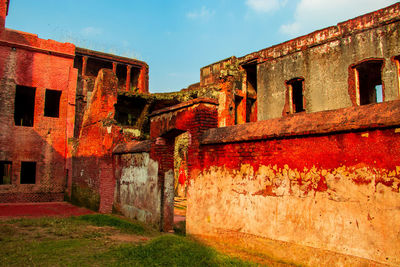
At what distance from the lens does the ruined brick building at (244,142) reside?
3.61m

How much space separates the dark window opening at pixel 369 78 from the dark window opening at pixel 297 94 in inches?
99.8

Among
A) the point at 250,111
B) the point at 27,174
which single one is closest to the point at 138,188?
the point at 250,111

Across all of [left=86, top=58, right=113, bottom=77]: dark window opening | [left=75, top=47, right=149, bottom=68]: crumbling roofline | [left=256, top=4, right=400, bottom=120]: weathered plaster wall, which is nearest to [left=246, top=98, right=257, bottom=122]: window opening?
[left=256, top=4, right=400, bottom=120]: weathered plaster wall

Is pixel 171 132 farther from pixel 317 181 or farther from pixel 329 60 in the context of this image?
pixel 329 60

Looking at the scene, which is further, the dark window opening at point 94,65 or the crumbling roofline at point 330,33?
the dark window opening at point 94,65

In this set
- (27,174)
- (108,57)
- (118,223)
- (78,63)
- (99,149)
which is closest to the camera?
(118,223)

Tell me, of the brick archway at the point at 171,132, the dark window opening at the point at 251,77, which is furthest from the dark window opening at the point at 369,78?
the brick archway at the point at 171,132

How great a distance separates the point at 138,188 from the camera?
26.6 ft

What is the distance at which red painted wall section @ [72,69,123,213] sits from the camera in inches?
394

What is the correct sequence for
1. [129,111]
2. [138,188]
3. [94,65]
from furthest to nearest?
[94,65]
[129,111]
[138,188]

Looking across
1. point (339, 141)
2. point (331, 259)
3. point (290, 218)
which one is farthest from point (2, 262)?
point (339, 141)

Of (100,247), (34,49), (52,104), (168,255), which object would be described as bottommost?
(100,247)

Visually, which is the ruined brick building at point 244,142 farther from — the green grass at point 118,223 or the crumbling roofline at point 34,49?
the green grass at point 118,223

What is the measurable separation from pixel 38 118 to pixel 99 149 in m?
6.27
